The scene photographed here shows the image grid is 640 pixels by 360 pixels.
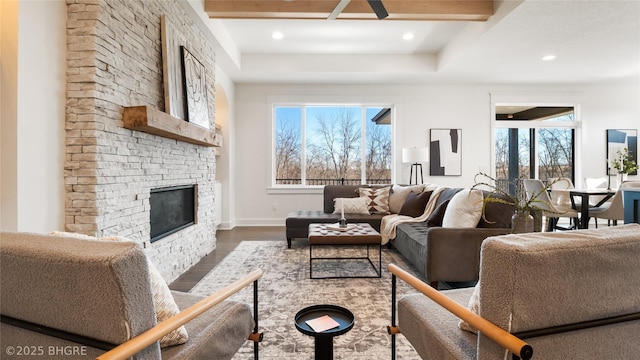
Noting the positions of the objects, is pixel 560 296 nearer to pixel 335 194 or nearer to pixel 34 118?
pixel 34 118

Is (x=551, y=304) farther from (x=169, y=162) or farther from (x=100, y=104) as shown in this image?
(x=169, y=162)

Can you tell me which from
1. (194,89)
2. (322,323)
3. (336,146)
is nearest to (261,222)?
(336,146)

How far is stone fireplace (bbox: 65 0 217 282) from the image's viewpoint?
195 cm

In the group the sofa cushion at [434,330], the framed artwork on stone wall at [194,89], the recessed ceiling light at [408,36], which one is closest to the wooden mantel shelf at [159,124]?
the framed artwork on stone wall at [194,89]

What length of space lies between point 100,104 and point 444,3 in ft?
12.1

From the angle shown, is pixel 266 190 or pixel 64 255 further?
pixel 266 190

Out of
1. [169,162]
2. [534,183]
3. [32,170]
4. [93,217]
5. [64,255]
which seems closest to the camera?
[64,255]

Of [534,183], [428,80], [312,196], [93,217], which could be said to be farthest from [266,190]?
[534,183]

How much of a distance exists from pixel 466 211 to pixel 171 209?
9.24ft

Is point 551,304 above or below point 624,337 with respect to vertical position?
above

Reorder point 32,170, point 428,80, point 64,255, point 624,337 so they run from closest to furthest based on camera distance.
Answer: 1. point 64,255
2. point 624,337
3. point 32,170
4. point 428,80

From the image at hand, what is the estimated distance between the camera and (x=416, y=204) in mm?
4117

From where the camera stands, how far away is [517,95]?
6.03 m

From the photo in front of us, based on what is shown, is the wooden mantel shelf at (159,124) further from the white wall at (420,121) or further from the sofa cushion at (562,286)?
the white wall at (420,121)
